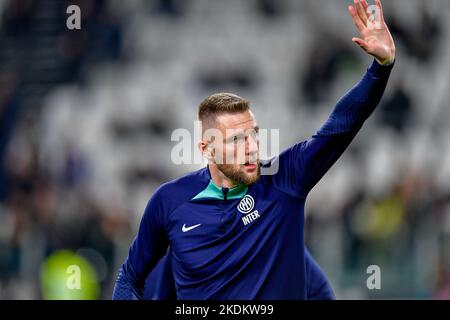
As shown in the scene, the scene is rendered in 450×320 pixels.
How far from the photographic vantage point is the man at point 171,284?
496 cm

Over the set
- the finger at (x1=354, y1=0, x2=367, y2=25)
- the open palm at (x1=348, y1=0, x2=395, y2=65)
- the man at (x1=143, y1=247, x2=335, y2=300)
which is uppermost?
the finger at (x1=354, y1=0, x2=367, y2=25)

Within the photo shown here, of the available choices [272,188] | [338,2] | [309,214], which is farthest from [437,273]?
[272,188]

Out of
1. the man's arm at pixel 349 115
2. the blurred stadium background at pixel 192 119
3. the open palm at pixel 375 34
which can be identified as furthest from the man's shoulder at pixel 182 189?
the blurred stadium background at pixel 192 119

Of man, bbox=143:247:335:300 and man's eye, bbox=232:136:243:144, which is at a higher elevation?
man's eye, bbox=232:136:243:144

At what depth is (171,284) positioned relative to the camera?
4957 millimetres

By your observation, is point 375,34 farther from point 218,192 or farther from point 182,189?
point 182,189

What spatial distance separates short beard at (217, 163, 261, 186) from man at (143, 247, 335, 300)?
0.60m

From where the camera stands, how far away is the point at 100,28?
1052cm

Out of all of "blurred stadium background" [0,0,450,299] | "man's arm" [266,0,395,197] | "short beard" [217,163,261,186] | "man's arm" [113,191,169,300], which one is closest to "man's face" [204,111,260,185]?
"short beard" [217,163,261,186]

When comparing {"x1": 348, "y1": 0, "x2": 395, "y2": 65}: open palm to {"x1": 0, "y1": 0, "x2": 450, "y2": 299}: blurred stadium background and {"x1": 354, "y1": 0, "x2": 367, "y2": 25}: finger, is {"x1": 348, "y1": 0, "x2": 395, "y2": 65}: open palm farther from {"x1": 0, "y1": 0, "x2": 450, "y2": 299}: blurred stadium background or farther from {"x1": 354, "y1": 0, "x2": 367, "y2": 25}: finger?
{"x1": 0, "y1": 0, "x2": 450, "y2": 299}: blurred stadium background

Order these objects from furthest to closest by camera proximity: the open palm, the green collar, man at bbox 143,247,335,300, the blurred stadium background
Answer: the blurred stadium background, man at bbox 143,247,335,300, the green collar, the open palm

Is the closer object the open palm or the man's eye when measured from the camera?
the open palm

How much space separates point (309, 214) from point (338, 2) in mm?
2426

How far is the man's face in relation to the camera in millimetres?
4453
